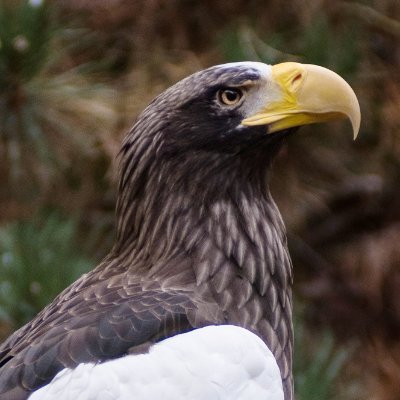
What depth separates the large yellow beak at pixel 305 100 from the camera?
3.66m

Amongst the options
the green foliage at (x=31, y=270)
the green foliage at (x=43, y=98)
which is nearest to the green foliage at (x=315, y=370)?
the green foliage at (x=31, y=270)

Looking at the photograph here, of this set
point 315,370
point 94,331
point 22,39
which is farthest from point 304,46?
point 94,331

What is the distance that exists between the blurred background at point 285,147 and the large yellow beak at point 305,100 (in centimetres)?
173

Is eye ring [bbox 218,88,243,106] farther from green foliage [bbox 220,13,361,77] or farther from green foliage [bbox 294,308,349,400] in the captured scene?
green foliage [bbox 220,13,361,77]

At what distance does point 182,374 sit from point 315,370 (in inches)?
65.7

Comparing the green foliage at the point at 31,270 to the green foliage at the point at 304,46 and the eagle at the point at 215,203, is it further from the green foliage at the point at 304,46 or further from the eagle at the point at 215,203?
the green foliage at the point at 304,46

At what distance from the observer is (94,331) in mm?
3428

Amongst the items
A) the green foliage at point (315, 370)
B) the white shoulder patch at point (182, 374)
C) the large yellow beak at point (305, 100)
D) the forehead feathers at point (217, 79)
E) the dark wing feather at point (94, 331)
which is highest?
the forehead feathers at point (217, 79)

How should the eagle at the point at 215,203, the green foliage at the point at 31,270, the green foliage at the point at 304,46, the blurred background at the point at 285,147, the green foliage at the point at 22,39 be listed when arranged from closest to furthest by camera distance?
1. the eagle at the point at 215,203
2. the green foliage at the point at 31,270
3. the green foliage at the point at 22,39
4. the blurred background at the point at 285,147
5. the green foliage at the point at 304,46

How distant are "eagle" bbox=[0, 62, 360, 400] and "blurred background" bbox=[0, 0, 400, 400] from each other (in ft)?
5.07

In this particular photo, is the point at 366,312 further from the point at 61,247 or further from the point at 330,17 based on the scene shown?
the point at 61,247

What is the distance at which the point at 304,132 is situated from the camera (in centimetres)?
621

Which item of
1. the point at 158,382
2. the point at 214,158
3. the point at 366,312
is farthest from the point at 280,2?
the point at 158,382

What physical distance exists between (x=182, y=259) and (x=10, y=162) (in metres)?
2.32
